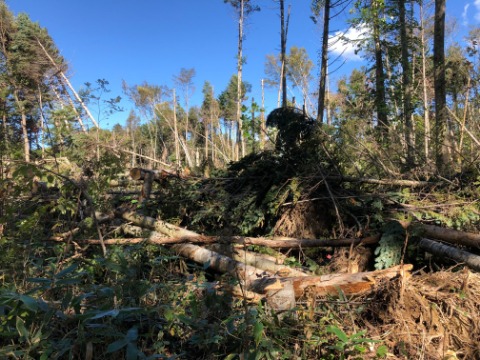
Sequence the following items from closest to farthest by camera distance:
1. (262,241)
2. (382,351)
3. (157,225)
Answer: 1. (382,351)
2. (262,241)
3. (157,225)

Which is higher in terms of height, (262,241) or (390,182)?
(390,182)

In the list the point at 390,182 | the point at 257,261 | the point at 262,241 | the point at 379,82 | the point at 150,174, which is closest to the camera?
the point at 257,261

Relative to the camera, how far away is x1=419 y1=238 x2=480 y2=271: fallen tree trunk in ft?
10.6

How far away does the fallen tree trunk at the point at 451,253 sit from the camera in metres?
3.23

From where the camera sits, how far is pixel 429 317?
94.5 inches

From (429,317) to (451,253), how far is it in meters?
1.43

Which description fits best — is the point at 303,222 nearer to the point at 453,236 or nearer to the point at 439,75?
the point at 453,236

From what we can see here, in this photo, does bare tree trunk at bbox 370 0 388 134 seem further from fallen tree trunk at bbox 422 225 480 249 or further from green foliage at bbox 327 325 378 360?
green foliage at bbox 327 325 378 360

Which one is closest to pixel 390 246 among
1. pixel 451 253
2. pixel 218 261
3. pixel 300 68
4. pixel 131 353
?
pixel 451 253

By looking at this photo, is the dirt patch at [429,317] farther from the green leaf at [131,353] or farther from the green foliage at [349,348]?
the green leaf at [131,353]

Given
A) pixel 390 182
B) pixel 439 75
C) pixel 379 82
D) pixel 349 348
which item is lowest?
pixel 349 348

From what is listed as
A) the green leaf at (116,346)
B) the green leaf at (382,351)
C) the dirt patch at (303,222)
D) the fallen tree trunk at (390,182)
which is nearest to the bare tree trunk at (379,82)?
the fallen tree trunk at (390,182)

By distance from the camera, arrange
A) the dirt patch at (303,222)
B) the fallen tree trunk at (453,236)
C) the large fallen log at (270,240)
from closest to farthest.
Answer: the fallen tree trunk at (453,236) → the large fallen log at (270,240) → the dirt patch at (303,222)

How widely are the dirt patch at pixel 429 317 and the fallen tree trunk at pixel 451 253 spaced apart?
63 centimetres
